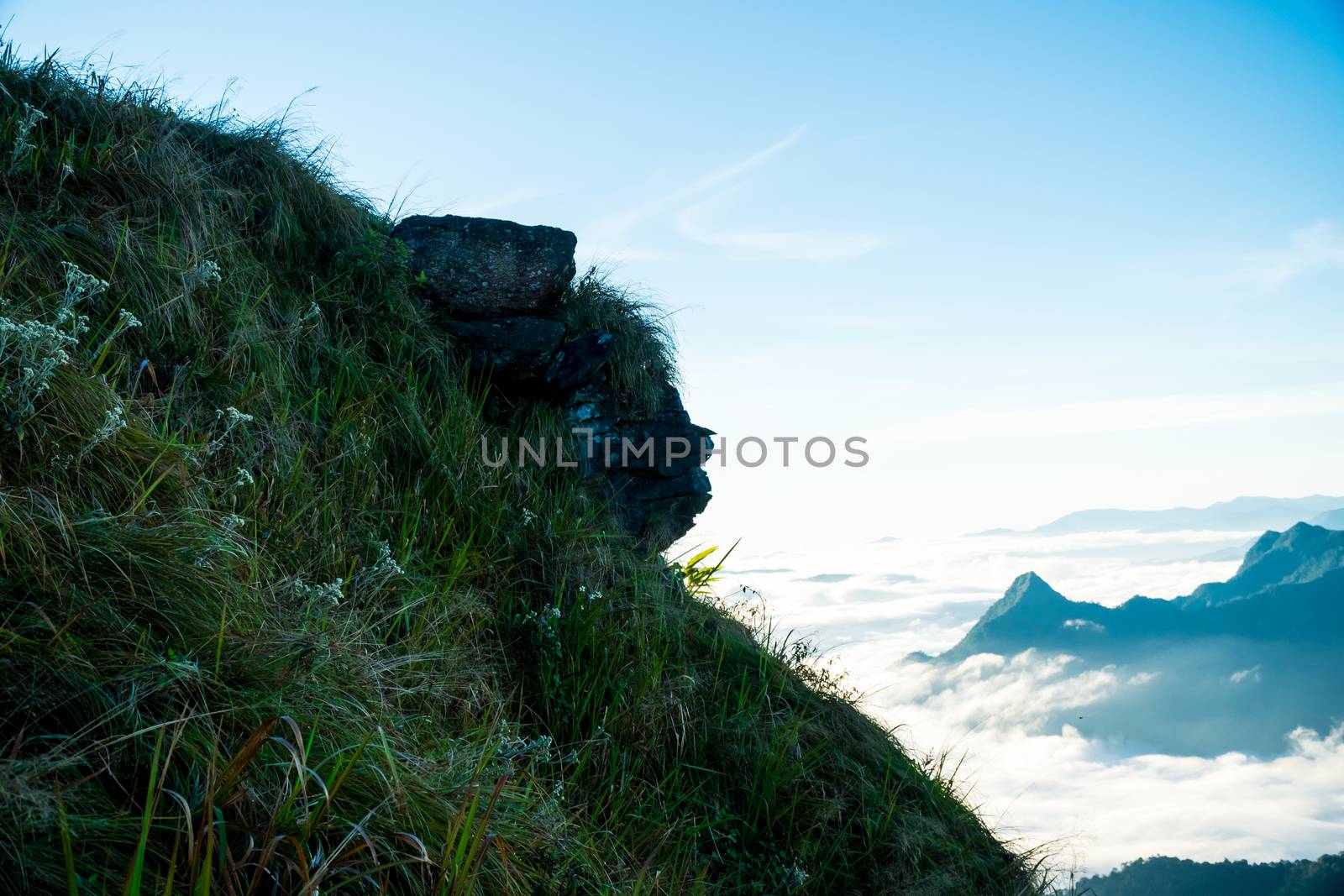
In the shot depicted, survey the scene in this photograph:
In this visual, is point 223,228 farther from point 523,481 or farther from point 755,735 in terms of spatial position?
point 755,735

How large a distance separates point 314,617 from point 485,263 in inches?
146

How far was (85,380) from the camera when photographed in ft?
10.7

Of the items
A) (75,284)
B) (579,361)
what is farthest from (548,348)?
(75,284)

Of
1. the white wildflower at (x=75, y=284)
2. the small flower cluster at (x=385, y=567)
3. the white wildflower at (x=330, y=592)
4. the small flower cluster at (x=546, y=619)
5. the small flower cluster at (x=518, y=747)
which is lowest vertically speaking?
the small flower cluster at (x=518, y=747)

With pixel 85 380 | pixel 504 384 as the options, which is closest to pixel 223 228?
pixel 504 384

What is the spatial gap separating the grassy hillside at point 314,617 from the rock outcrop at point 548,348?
10.3 inches

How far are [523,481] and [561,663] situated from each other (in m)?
1.58

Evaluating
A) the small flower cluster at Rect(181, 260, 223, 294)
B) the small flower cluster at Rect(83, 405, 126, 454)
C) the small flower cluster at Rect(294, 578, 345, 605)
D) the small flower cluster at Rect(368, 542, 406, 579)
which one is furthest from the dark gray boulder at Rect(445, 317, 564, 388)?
the small flower cluster at Rect(83, 405, 126, 454)

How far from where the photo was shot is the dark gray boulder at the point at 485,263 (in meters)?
6.42

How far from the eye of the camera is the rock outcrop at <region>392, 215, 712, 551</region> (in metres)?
6.37

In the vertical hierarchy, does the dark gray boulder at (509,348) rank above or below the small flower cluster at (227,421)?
above

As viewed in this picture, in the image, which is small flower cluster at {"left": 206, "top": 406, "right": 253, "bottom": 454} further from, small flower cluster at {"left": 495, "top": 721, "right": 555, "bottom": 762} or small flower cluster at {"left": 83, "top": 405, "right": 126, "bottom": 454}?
small flower cluster at {"left": 495, "top": 721, "right": 555, "bottom": 762}

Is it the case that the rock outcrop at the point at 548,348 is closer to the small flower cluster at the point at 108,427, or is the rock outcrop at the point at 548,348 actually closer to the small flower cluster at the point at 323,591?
the small flower cluster at the point at 323,591

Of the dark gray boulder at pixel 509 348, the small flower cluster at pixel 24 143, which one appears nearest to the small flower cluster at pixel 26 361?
the small flower cluster at pixel 24 143
